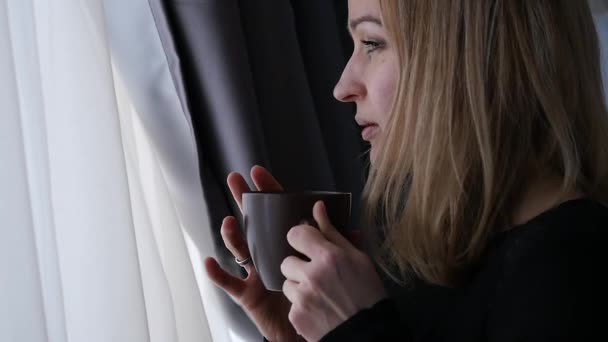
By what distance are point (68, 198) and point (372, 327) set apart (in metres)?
0.33

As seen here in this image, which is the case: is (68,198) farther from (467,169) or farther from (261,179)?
(467,169)

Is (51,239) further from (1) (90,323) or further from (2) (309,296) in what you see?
(2) (309,296)

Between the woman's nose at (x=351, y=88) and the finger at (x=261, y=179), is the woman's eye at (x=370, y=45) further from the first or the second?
the finger at (x=261, y=179)

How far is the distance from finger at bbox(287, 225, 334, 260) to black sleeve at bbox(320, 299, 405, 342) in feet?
0.23

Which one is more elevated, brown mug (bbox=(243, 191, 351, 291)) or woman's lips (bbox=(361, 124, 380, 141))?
woman's lips (bbox=(361, 124, 380, 141))

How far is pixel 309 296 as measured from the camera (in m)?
0.63

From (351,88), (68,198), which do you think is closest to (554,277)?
(351,88)

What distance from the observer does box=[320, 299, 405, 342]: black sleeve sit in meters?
0.60

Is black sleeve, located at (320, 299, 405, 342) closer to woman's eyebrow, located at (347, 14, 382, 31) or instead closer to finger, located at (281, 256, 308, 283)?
finger, located at (281, 256, 308, 283)

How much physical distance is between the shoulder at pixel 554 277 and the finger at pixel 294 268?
19 centimetres

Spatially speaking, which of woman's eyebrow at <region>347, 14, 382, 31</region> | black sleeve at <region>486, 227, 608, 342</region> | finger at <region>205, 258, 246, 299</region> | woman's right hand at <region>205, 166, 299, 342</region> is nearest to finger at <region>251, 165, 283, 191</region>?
woman's right hand at <region>205, 166, 299, 342</region>

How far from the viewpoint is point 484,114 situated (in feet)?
2.32

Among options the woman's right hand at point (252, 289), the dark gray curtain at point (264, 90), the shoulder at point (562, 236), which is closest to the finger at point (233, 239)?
the woman's right hand at point (252, 289)

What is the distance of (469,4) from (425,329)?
14.6 inches
